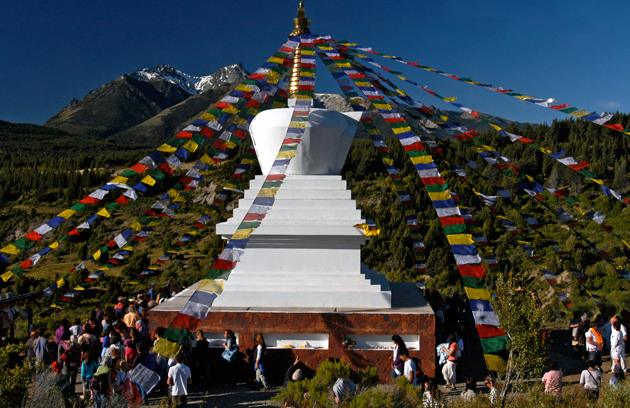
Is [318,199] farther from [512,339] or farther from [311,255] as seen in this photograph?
[512,339]

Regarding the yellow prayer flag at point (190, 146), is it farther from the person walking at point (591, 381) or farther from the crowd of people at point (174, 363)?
the person walking at point (591, 381)

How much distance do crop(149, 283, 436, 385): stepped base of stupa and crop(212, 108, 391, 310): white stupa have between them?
1.18 feet

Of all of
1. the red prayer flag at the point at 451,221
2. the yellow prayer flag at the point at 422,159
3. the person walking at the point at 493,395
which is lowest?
the person walking at the point at 493,395

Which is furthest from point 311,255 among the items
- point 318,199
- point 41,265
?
point 41,265

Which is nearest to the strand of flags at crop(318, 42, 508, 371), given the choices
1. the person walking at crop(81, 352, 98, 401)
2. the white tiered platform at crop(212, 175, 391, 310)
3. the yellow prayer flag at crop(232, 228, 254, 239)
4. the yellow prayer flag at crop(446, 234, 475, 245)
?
the yellow prayer flag at crop(446, 234, 475, 245)

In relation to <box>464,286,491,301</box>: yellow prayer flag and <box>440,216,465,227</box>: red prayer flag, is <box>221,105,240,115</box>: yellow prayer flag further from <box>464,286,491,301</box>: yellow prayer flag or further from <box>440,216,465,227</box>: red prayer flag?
<box>464,286,491,301</box>: yellow prayer flag

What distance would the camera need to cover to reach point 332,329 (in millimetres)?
7824

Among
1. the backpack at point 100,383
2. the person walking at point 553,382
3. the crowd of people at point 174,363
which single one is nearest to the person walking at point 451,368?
the crowd of people at point 174,363

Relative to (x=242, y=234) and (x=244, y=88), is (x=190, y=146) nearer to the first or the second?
(x=244, y=88)

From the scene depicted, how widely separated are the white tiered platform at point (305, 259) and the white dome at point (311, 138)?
21.9 inches

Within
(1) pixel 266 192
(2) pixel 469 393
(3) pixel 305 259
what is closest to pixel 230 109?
(3) pixel 305 259

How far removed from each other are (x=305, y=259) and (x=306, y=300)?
0.74 m

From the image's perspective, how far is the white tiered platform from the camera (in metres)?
8.32

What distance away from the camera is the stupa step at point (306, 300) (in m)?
8.27
